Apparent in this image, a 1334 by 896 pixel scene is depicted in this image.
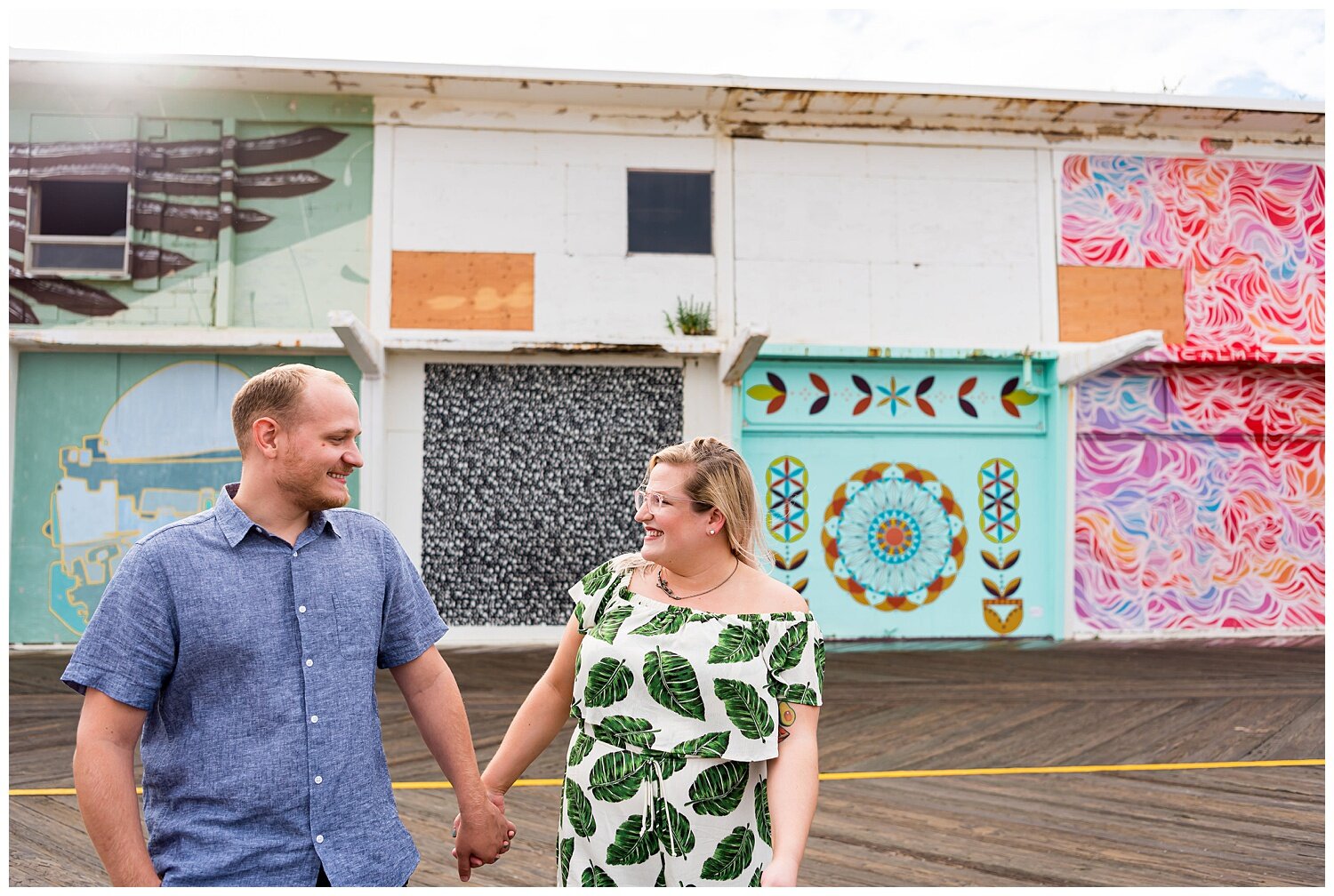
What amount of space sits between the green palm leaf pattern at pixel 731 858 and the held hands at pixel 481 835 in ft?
1.59

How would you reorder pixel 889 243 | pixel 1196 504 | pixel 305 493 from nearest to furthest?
pixel 305 493 < pixel 889 243 < pixel 1196 504

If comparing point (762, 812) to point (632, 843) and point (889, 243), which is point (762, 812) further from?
point (889, 243)

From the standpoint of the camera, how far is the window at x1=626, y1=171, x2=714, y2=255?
10414 mm

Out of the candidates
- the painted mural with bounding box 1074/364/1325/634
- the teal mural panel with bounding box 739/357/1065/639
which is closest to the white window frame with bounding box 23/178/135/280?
the teal mural panel with bounding box 739/357/1065/639

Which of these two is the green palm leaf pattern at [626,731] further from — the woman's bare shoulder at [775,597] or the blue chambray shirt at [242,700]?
the blue chambray shirt at [242,700]

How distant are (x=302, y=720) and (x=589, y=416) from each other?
8.36 meters

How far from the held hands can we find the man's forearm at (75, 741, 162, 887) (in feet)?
2.14

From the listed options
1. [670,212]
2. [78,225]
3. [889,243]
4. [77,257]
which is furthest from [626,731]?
[78,225]

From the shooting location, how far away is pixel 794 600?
2.21m

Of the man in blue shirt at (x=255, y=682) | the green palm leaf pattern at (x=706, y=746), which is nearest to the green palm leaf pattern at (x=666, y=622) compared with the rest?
the green palm leaf pattern at (x=706, y=746)

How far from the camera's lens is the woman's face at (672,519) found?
2.20 m

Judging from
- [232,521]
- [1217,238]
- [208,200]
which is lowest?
[232,521]

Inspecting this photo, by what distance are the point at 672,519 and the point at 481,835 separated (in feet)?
2.70

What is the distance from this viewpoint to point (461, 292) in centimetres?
1009
